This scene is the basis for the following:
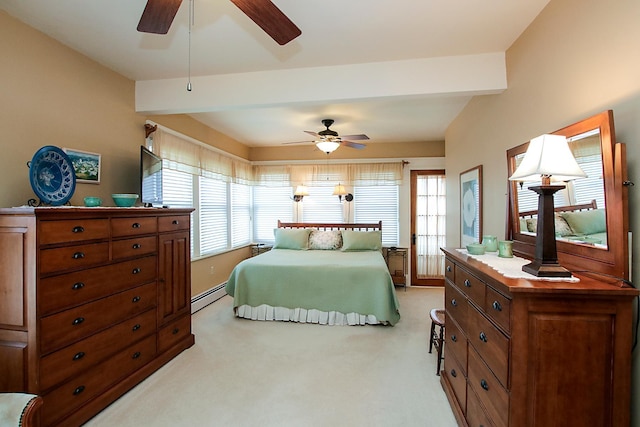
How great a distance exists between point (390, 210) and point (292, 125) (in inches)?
96.1

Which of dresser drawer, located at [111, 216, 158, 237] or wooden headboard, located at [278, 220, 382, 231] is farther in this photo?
wooden headboard, located at [278, 220, 382, 231]

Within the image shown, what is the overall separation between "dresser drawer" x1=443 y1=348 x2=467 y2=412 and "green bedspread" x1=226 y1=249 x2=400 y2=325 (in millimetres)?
1237

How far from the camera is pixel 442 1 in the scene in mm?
1791

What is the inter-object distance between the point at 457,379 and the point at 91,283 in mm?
2589

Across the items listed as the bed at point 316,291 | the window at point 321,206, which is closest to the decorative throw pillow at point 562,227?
the bed at point 316,291

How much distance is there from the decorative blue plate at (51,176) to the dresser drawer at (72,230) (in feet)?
0.95

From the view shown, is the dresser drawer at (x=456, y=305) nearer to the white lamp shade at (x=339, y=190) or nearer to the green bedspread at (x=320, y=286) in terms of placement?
the green bedspread at (x=320, y=286)

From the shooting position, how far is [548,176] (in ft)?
4.45

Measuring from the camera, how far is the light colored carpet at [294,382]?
6.58ft

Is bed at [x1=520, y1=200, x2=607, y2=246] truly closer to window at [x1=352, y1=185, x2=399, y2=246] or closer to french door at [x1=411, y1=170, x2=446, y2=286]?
french door at [x1=411, y1=170, x2=446, y2=286]

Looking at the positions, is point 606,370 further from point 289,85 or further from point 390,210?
point 390,210

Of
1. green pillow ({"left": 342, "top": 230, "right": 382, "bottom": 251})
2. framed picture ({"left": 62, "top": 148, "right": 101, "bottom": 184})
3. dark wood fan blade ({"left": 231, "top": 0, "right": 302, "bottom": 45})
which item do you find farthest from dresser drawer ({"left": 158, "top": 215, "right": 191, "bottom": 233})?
green pillow ({"left": 342, "top": 230, "right": 382, "bottom": 251})

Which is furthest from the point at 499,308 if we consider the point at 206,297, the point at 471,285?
the point at 206,297

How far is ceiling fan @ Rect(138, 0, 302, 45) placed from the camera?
4.44 feet
